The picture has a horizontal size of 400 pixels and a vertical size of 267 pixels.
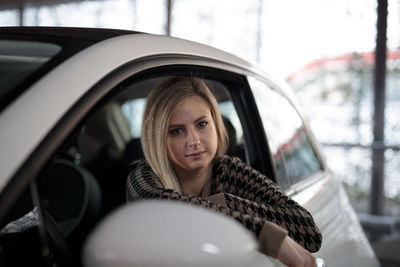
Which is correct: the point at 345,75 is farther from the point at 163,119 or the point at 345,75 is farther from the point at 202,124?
the point at 163,119

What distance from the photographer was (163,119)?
54.8 inches

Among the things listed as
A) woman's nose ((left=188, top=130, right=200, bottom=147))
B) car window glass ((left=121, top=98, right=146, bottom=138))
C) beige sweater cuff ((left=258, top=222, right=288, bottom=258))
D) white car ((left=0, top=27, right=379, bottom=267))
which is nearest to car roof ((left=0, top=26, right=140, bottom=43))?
white car ((left=0, top=27, right=379, bottom=267))

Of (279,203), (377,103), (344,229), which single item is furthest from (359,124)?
(279,203)

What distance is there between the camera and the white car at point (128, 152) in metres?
0.71

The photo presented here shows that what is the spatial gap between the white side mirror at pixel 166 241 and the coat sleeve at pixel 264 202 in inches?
20.0

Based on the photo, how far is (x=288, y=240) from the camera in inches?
45.8

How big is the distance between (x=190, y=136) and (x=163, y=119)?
0.31ft

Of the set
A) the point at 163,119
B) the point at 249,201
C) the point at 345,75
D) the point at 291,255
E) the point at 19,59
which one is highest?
the point at 345,75

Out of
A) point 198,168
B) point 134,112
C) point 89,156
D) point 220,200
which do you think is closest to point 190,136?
point 198,168

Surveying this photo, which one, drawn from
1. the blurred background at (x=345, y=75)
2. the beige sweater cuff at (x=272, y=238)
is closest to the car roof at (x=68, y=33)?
the beige sweater cuff at (x=272, y=238)

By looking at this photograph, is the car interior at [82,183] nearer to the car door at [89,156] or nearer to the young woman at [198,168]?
the car door at [89,156]

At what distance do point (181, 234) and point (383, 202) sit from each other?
5.13 metres

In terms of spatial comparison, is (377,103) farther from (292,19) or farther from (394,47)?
(292,19)

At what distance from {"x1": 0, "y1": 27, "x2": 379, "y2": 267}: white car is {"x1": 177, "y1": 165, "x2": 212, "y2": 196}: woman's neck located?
22 centimetres
